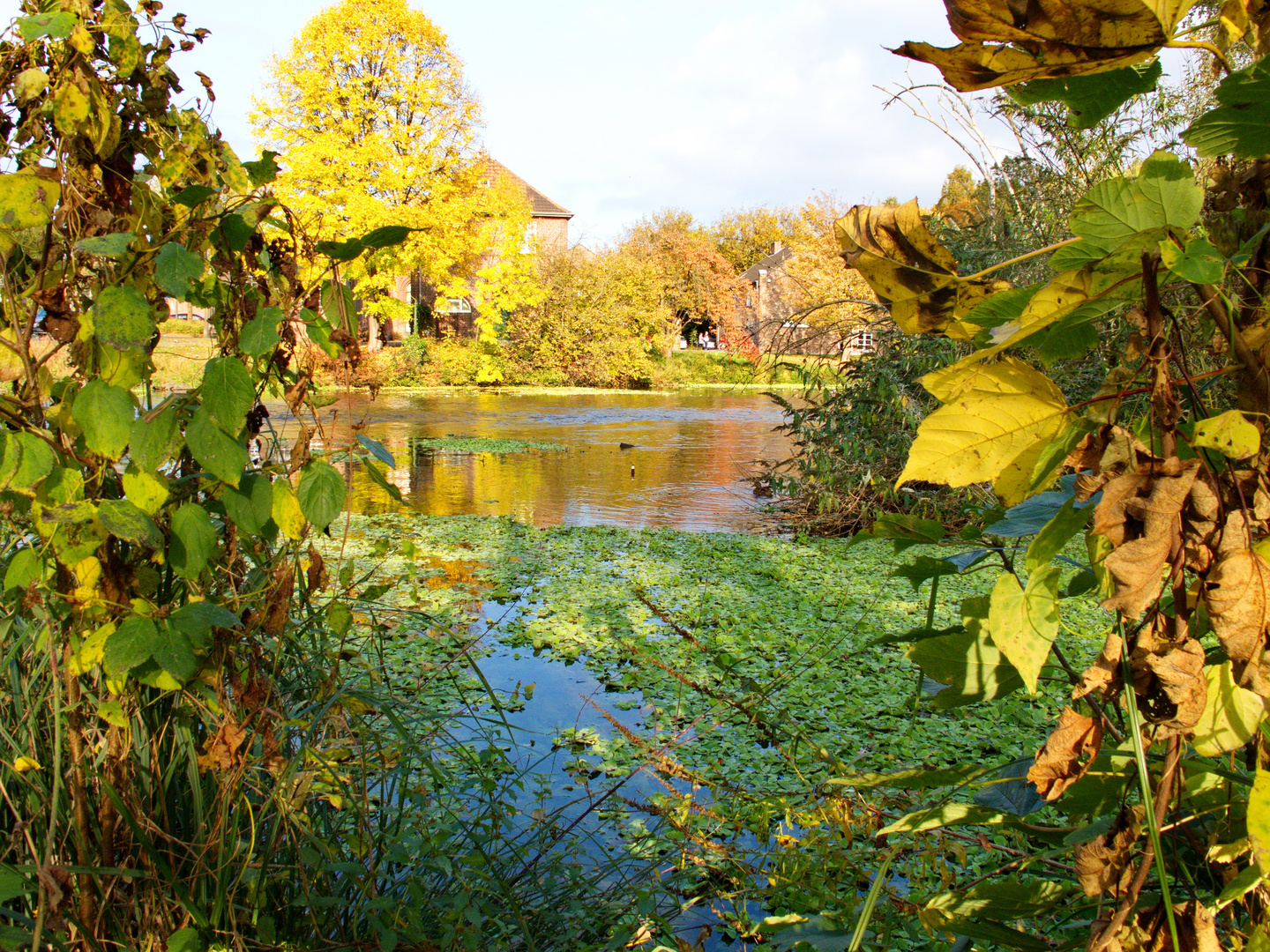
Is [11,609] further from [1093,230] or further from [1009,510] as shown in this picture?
[1093,230]

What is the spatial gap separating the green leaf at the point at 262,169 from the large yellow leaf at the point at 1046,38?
1179 mm

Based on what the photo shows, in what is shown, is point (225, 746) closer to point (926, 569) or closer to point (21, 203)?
point (21, 203)

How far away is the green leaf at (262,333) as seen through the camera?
49.0 inches

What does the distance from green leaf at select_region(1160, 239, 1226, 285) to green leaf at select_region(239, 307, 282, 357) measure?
111cm

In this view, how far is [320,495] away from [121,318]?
0.36 meters

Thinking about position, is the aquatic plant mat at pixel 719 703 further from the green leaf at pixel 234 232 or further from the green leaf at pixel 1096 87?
the green leaf at pixel 234 232

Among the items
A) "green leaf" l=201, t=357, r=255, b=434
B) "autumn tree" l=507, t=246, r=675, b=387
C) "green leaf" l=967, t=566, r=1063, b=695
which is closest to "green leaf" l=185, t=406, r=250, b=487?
"green leaf" l=201, t=357, r=255, b=434

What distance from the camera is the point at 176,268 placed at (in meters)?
1.22

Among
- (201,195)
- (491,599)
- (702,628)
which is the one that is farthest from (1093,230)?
(491,599)

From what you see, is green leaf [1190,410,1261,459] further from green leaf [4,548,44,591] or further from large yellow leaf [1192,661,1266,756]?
green leaf [4,548,44,591]

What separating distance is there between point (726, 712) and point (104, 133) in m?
2.75

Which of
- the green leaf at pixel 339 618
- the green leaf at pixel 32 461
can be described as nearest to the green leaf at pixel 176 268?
the green leaf at pixel 32 461

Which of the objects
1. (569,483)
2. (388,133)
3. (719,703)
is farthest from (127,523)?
(388,133)

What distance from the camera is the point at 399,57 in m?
24.0
